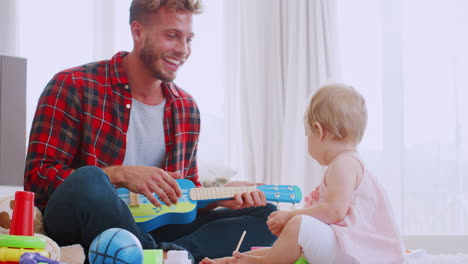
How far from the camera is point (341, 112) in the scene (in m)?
1.57

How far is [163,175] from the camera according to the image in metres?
1.67

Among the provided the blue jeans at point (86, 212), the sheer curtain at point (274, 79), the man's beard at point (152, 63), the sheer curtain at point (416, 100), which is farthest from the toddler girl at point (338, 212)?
the sheer curtain at point (416, 100)

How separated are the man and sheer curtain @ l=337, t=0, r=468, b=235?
168 cm

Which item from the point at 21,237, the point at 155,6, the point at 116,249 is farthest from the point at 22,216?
the point at 155,6

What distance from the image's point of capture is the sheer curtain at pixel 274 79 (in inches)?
138

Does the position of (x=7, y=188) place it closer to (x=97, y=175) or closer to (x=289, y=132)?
(x=97, y=175)

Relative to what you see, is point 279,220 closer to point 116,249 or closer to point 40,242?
point 116,249

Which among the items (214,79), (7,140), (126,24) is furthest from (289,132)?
(7,140)

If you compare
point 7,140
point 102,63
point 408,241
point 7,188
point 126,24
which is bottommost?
point 408,241

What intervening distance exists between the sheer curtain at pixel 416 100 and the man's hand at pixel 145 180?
2.08m

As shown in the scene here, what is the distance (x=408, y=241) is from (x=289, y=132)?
0.94m

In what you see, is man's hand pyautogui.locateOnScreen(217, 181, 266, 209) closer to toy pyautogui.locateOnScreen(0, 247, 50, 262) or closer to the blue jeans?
the blue jeans

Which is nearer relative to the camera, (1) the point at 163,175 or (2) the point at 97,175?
(2) the point at 97,175

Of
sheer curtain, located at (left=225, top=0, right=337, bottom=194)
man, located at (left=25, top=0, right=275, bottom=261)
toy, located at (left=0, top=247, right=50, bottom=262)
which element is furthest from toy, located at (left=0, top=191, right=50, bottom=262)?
sheer curtain, located at (left=225, top=0, right=337, bottom=194)
